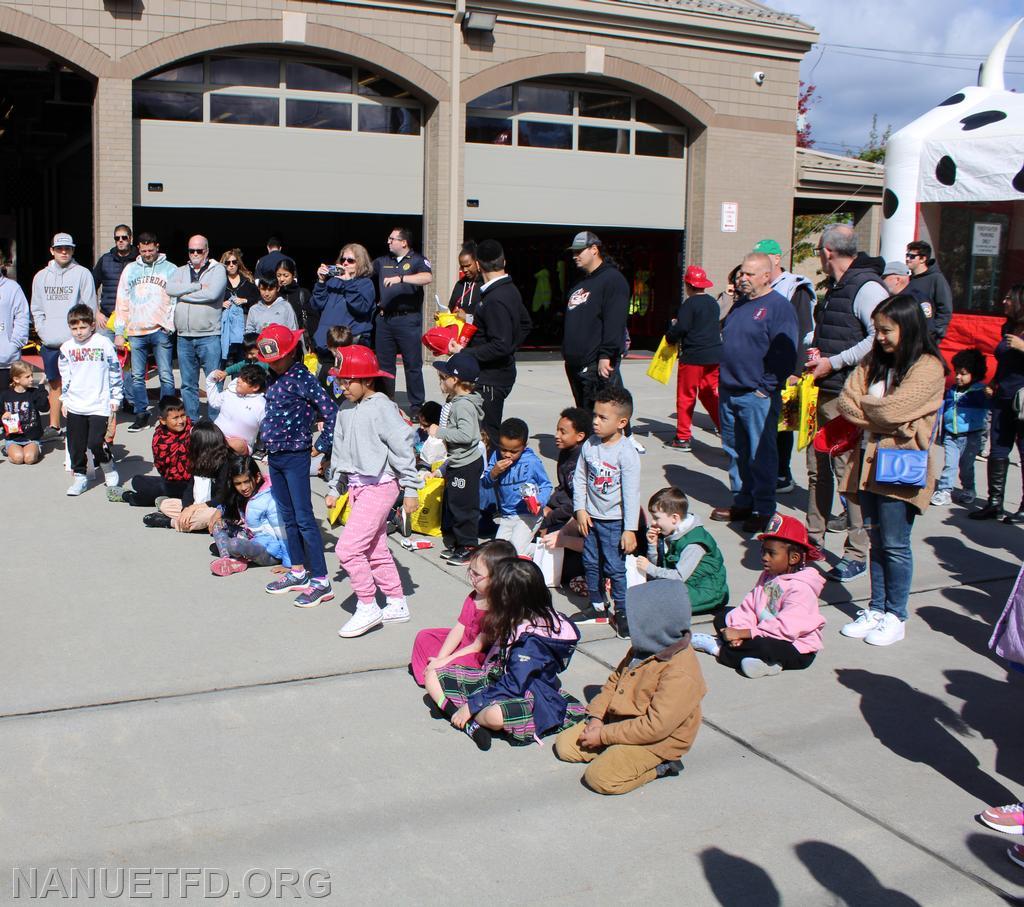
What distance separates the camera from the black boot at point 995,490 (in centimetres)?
833

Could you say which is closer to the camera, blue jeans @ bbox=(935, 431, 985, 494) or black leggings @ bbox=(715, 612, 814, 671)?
black leggings @ bbox=(715, 612, 814, 671)

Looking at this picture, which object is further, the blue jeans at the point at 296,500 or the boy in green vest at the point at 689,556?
the blue jeans at the point at 296,500

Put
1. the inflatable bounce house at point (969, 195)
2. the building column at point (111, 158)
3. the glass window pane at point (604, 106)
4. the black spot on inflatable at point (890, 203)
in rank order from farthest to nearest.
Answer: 1. the glass window pane at point (604, 106)
2. the building column at point (111, 158)
3. the black spot on inflatable at point (890, 203)
4. the inflatable bounce house at point (969, 195)

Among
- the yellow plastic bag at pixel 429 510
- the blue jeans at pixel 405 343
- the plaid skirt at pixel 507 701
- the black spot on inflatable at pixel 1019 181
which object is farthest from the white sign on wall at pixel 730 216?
the plaid skirt at pixel 507 701

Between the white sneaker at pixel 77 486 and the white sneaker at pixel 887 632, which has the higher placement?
the white sneaker at pixel 77 486

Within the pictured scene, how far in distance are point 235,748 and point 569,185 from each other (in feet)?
48.7

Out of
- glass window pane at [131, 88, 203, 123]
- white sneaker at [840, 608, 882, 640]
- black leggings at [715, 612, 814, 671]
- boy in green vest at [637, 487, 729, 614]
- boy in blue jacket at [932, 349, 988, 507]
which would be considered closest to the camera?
black leggings at [715, 612, 814, 671]

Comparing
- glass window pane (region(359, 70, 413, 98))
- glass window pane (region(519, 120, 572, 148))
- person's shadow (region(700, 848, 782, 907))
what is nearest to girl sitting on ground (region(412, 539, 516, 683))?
person's shadow (region(700, 848, 782, 907))

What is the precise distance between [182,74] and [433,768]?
13.7 meters

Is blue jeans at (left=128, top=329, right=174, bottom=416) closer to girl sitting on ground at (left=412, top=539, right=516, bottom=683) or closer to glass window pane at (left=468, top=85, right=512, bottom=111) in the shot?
girl sitting on ground at (left=412, top=539, right=516, bottom=683)

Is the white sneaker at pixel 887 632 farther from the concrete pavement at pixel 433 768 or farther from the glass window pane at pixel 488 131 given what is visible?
the glass window pane at pixel 488 131

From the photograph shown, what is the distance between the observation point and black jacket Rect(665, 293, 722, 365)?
1043cm

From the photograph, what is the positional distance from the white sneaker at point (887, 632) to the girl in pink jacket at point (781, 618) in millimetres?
458

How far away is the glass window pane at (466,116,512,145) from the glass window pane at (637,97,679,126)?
2.51 meters
